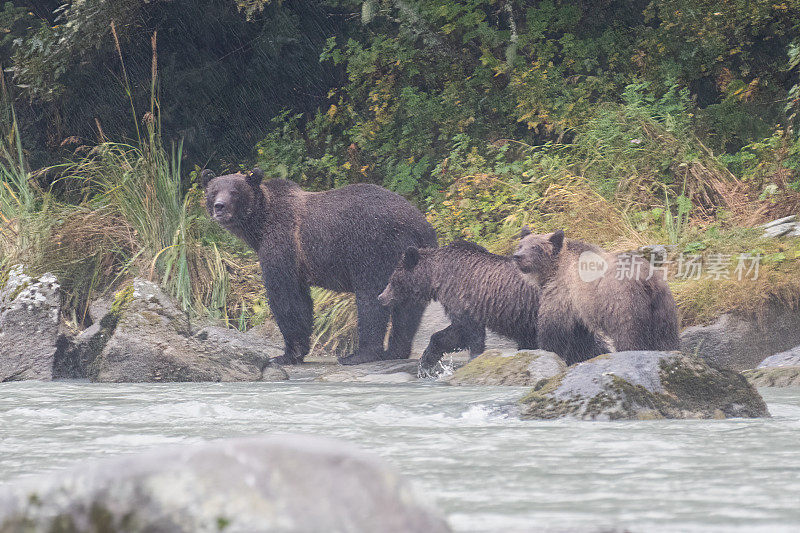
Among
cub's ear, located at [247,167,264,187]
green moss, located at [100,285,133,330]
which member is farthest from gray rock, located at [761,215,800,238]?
green moss, located at [100,285,133,330]

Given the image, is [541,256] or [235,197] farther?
[235,197]

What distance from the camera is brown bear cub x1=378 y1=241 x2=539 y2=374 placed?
7039 mm

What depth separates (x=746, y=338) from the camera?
7.50 meters

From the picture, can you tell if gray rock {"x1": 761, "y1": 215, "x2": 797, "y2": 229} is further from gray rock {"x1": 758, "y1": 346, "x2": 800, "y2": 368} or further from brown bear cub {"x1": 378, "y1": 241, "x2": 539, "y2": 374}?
brown bear cub {"x1": 378, "y1": 241, "x2": 539, "y2": 374}

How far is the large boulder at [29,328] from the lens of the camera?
301 inches

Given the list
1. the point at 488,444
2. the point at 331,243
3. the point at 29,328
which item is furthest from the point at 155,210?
the point at 488,444

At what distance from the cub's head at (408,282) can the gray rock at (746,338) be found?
2027 mm

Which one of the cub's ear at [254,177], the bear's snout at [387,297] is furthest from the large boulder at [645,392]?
the cub's ear at [254,177]

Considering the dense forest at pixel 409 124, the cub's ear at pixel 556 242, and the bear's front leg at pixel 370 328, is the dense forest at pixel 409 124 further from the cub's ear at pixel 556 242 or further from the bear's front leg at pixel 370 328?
the cub's ear at pixel 556 242

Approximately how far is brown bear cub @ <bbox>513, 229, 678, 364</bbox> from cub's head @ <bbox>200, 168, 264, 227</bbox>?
246cm

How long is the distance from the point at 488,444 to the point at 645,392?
113cm

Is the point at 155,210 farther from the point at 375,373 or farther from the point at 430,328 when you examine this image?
the point at 375,373

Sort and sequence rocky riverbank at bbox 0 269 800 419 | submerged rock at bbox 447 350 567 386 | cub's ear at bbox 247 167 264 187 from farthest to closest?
1. cub's ear at bbox 247 167 264 187
2. rocky riverbank at bbox 0 269 800 419
3. submerged rock at bbox 447 350 567 386

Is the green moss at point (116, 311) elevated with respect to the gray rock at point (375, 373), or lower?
elevated
